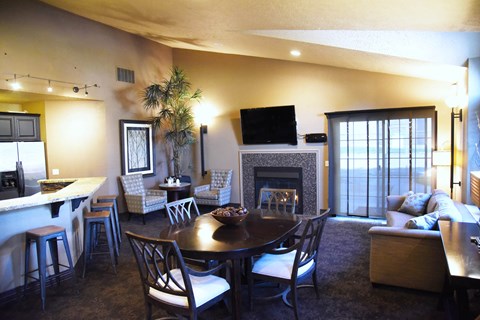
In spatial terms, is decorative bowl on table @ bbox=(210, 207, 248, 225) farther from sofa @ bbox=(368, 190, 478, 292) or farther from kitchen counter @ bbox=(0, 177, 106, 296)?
kitchen counter @ bbox=(0, 177, 106, 296)

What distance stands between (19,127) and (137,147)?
7.03 feet

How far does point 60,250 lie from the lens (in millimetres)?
3736

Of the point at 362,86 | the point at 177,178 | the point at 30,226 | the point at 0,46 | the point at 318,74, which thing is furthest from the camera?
the point at 177,178

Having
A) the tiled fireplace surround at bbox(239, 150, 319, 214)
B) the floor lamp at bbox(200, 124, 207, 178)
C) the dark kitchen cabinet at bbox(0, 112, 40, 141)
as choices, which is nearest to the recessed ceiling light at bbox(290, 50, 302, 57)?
the tiled fireplace surround at bbox(239, 150, 319, 214)

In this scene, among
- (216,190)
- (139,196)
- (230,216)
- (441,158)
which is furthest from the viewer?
(216,190)

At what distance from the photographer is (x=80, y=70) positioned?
586 cm

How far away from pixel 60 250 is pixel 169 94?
12.7 ft

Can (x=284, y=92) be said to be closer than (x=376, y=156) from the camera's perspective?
No

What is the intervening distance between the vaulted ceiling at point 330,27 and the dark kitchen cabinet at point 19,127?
7.12ft

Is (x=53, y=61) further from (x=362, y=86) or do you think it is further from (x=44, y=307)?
(x=362, y=86)

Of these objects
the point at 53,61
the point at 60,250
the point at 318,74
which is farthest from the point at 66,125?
the point at 318,74

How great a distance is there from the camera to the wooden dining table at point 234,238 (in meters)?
2.39

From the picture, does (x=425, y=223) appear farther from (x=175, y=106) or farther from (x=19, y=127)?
(x=19, y=127)

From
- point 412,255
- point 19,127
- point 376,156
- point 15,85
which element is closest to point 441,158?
point 376,156
